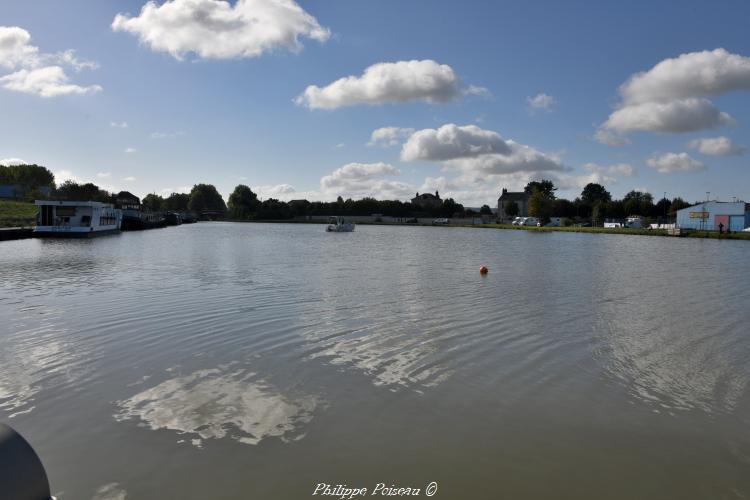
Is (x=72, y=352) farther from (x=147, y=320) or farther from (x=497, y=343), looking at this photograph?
(x=497, y=343)

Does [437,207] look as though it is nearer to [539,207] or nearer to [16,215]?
[539,207]

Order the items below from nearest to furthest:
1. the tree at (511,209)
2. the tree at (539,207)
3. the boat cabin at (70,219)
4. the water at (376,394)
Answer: the water at (376,394) < the boat cabin at (70,219) < the tree at (539,207) < the tree at (511,209)

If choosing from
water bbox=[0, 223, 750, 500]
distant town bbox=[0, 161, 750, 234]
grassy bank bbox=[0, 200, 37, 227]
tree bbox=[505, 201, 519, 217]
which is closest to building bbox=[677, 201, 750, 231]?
distant town bbox=[0, 161, 750, 234]

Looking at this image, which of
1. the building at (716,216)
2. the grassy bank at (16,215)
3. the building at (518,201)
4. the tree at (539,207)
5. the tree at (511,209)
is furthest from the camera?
the building at (518,201)

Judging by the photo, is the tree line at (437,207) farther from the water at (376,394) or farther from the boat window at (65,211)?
the water at (376,394)

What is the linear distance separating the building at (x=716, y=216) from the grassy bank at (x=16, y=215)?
111744 millimetres

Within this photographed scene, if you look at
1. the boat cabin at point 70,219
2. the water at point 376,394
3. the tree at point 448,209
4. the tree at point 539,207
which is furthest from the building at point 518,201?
the water at point 376,394

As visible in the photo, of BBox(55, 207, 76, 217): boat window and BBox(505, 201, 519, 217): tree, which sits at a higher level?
BBox(505, 201, 519, 217): tree

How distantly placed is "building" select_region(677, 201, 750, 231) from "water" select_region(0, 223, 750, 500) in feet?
272

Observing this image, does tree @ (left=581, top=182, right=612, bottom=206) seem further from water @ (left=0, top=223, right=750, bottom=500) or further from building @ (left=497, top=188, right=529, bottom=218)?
water @ (left=0, top=223, right=750, bottom=500)

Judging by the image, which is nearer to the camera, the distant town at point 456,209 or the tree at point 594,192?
the distant town at point 456,209

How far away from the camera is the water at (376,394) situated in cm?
608

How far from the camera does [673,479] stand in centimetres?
607

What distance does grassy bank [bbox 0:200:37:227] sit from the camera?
7311cm
